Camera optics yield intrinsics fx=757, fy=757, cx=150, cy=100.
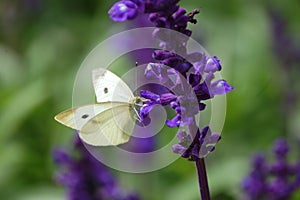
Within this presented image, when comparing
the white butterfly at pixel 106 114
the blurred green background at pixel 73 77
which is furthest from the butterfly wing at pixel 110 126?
the blurred green background at pixel 73 77

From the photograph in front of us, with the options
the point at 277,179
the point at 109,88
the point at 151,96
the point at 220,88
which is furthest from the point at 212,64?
the point at 277,179

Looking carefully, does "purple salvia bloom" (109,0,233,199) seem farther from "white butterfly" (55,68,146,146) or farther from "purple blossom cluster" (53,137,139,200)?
"purple blossom cluster" (53,137,139,200)

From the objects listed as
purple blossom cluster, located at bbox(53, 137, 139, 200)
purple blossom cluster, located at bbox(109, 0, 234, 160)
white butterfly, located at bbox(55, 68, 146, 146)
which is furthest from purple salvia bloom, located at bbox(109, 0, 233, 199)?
purple blossom cluster, located at bbox(53, 137, 139, 200)

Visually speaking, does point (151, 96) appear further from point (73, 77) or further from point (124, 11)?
point (73, 77)

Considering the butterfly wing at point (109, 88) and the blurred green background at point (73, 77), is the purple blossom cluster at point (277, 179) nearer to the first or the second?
the blurred green background at point (73, 77)

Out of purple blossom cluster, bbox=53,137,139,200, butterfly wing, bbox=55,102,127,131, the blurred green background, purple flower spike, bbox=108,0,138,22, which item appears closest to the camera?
purple flower spike, bbox=108,0,138,22

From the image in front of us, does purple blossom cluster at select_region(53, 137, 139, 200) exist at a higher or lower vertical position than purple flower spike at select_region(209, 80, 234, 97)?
higher
